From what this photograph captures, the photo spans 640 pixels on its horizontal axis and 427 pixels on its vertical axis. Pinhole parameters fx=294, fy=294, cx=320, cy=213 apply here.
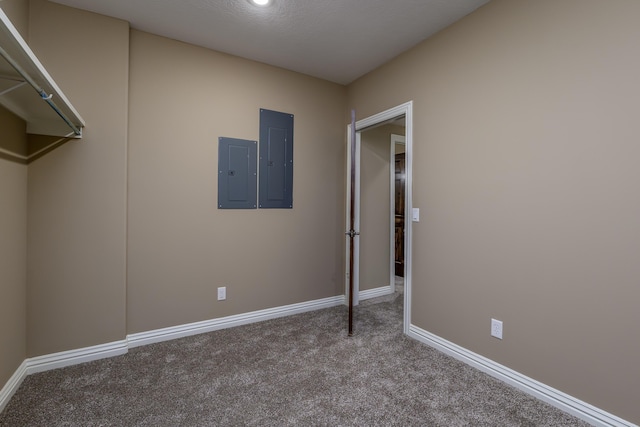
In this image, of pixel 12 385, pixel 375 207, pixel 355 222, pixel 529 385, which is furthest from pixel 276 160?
pixel 529 385

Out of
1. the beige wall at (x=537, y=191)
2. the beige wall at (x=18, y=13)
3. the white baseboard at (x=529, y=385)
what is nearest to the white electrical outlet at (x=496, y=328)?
the beige wall at (x=537, y=191)

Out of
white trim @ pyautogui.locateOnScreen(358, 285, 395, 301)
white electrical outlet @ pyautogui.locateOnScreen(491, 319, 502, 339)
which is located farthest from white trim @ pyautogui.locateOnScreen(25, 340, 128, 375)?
white electrical outlet @ pyautogui.locateOnScreen(491, 319, 502, 339)

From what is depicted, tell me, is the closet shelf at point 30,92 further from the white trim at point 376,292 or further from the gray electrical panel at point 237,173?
the white trim at point 376,292

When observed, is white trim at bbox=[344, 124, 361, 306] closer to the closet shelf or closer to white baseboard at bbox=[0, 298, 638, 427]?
white baseboard at bbox=[0, 298, 638, 427]

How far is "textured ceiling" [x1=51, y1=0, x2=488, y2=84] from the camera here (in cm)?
210

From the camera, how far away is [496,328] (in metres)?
2.04

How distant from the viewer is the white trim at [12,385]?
1690 millimetres

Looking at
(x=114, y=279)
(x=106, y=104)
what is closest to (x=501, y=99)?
(x=106, y=104)

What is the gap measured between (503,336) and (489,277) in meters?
0.40

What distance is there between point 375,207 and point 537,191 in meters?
2.04

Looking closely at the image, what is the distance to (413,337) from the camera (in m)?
2.63

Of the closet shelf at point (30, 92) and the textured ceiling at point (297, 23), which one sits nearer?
the closet shelf at point (30, 92)

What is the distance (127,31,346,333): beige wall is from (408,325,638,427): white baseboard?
4.73 ft

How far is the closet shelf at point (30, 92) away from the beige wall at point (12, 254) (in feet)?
0.34
